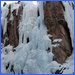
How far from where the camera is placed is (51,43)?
999 inches

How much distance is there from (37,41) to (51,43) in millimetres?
1204

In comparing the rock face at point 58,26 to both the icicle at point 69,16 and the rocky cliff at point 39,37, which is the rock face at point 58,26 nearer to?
the rocky cliff at point 39,37

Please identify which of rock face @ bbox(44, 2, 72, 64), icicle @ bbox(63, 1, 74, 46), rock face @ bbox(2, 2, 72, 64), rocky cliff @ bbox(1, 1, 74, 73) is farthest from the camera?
icicle @ bbox(63, 1, 74, 46)

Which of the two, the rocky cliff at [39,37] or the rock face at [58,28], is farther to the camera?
the rock face at [58,28]

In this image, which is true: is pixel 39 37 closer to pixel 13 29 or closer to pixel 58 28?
pixel 58 28

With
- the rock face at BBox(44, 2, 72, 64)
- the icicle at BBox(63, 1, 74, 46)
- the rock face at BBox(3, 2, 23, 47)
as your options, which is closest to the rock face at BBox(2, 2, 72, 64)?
the rock face at BBox(44, 2, 72, 64)

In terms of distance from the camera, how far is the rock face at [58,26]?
25734mm

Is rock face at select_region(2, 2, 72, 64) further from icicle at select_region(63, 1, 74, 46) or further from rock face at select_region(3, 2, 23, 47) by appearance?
rock face at select_region(3, 2, 23, 47)

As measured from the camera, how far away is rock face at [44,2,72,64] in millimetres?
25734

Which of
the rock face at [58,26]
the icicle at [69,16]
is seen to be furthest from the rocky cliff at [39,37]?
the icicle at [69,16]

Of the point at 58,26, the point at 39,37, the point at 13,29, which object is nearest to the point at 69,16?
the point at 58,26

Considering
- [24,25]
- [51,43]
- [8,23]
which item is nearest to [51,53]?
[51,43]

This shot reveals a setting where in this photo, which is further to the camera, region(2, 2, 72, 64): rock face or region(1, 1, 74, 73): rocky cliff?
region(2, 2, 72, 64): rock face

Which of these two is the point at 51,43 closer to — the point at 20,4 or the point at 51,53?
the point at 51,53
